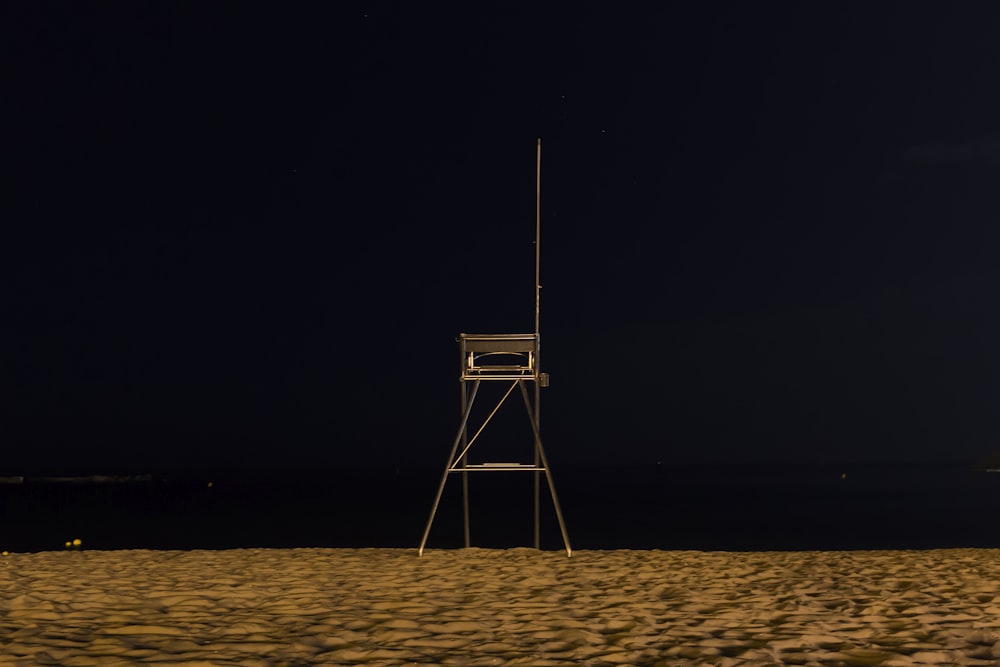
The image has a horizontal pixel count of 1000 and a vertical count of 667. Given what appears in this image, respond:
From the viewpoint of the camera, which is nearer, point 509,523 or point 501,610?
point 501,610

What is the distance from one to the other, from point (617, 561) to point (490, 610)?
10.8ft

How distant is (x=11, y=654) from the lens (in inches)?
228

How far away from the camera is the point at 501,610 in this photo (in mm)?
7301

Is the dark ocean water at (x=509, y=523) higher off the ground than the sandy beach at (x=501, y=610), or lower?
lower

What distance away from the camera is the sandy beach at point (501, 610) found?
583 cm

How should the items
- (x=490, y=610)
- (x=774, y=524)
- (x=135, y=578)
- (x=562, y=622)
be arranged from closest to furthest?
(x=562, y=622) → (x=490, y=610) → (x=135, y=578) → (x=774, y=524)

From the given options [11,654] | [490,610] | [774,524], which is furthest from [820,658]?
[774,524]

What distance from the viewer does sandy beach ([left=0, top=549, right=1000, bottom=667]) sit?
583 centimetres

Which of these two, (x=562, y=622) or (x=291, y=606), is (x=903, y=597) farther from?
(x=291, y=606)

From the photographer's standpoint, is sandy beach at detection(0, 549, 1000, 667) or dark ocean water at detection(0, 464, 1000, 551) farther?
dark ocean water at detection(0, 464, 1000, 551)

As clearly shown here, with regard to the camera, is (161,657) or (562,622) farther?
(562,622)

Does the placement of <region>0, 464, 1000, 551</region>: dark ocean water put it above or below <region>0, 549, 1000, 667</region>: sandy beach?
below

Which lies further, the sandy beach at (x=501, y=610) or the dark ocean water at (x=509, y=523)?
the dark ocean water at (x=509, y=523)

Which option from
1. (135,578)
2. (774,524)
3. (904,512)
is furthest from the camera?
(904,512)
